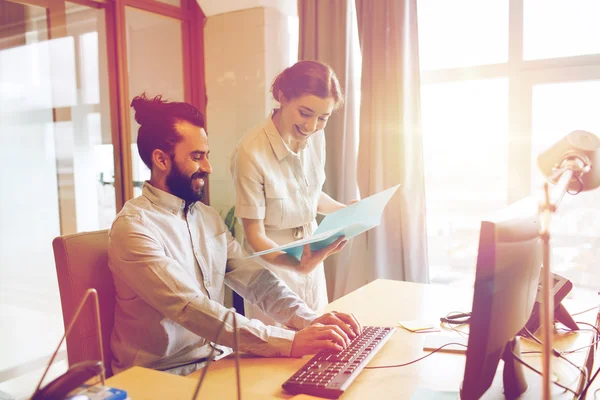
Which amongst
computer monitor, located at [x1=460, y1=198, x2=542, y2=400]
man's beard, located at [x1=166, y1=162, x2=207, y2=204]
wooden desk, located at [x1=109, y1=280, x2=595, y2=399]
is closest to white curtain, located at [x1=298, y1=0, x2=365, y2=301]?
wooden desk, located at [x1=109, y1=280, x2=595, y2=399]

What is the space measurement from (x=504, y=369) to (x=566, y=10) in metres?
2.23

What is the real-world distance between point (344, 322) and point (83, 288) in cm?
63

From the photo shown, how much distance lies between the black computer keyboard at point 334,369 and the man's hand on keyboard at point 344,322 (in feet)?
0.06

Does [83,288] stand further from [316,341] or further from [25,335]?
[25,335]

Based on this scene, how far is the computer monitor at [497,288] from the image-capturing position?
2.57ft

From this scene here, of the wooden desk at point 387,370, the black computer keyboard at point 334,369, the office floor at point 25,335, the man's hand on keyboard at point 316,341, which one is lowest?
the office floor at point 25,335

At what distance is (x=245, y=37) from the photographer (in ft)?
10.6

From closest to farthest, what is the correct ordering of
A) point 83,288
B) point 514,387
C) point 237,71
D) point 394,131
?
point 514,387 → point 83,288 → point 394,131 → point 237,71

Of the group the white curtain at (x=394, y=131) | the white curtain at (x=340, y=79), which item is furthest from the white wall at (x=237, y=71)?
the white curtain at (x=394, y=131)

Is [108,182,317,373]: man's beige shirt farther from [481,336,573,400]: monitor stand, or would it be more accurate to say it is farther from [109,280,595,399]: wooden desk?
[481,336,573,400]: monitor stand

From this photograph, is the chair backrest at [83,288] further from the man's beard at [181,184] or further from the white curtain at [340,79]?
the white curtain at [340,79]

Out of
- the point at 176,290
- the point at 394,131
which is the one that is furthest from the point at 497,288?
the point at 394,131

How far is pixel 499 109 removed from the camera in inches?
113

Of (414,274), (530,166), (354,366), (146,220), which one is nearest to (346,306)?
(354,366)
